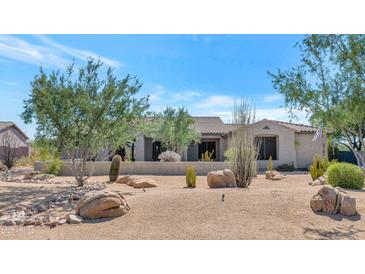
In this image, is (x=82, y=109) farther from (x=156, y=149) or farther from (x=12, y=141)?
(x=12, y=141)

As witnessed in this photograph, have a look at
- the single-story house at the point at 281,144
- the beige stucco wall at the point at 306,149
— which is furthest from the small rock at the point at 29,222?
the beige stucco wall at the point at 306,149

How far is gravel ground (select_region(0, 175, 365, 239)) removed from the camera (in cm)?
675

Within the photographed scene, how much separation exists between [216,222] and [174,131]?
19.2 m

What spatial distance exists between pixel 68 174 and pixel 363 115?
17050 mm

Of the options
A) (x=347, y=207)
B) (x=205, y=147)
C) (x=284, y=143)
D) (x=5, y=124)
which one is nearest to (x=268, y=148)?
(x=284, y=143)

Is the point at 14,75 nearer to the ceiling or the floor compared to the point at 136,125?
nearer to the ceiling

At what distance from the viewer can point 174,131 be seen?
26.2 metres

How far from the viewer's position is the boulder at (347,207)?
7.98 m

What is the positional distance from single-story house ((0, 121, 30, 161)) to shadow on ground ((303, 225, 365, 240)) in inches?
1037
